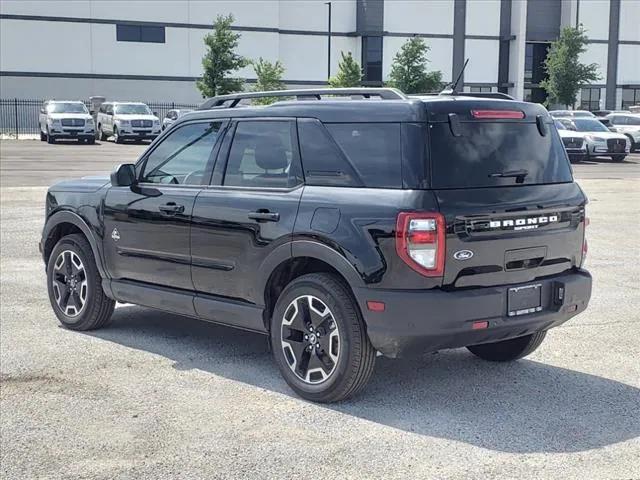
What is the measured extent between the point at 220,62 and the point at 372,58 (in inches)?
656

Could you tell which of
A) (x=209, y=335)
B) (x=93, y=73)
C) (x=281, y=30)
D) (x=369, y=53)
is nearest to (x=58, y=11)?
(x=93, y=73)

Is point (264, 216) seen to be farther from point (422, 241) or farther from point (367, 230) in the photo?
point (422, 241)

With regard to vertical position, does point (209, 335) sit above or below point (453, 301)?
below

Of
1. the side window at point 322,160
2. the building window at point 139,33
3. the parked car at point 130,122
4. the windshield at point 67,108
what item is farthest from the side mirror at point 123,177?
the building window at point 139,33

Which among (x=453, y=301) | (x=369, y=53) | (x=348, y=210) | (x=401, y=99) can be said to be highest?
(x=369, y=53)

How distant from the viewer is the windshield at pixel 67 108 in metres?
40.7

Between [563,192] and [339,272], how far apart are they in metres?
1.56

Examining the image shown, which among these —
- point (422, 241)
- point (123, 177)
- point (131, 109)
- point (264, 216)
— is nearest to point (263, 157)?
point (264, 216)

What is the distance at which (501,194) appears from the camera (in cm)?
520

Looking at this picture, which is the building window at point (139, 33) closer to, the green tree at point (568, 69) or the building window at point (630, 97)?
the green tree at point (568, 69)

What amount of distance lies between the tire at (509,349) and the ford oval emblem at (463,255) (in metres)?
1.28

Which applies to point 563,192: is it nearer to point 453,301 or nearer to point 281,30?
point 453,301

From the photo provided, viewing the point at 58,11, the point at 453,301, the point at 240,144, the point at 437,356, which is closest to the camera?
the point at 453,301

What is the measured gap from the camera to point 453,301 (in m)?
4.88
